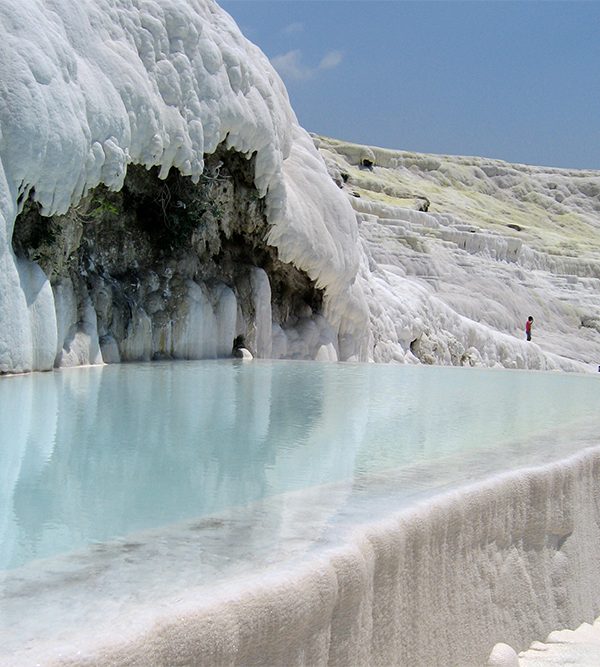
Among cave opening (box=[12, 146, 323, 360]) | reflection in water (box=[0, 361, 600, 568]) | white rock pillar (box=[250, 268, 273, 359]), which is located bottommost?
reflection in water (box=[0, 361, 600, 568])

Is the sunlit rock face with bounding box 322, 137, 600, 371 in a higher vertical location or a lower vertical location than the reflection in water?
higher

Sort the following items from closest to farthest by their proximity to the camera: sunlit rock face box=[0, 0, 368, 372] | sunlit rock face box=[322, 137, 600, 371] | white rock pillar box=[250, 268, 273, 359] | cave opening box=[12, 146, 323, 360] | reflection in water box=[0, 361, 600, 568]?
1. reflection in water box=[0, 361, 600, 568]
2. sunlit rock face box=[0, 0, 368, 372]
3. cave opening box=[12, 146, 323, 360]
4. white rock pillar box=[250, 268, 273, 359]
5. sunlit rock face box=[322, 137, 600, 371]

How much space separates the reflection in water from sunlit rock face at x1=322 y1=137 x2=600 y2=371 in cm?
844

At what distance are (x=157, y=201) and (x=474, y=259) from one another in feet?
71.7

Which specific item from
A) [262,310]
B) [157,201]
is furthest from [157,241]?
[262,310]

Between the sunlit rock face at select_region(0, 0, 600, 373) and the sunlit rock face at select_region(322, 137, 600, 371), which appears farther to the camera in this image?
the sunlit rock face at select_region(322, 137, 600, 371)

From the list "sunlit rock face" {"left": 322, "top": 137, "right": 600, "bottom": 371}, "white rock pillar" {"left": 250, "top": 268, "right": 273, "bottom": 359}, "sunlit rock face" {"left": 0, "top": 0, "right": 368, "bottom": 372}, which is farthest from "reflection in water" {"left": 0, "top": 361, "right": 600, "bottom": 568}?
"sunlit rock face" {"left": 322, "top": 137, "right": 600, "bottom": 371}

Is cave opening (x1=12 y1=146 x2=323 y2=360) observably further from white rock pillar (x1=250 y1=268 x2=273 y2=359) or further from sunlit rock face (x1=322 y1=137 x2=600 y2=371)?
sunlit rock face (x1=322 y1=137 x2=600 y2=371)

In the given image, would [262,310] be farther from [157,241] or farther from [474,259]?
[474,259]

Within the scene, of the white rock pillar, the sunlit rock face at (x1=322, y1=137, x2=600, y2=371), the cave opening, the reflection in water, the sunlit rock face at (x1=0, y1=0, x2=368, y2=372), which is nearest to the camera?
the reflection in water

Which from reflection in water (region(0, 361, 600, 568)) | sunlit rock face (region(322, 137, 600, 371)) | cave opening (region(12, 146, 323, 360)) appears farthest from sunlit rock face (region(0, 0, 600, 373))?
reflection in water (region(0, 361, 600, 568))

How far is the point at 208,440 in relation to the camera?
4938 mm

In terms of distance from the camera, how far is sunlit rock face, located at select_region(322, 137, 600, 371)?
1895 cm

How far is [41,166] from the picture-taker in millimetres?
7590
